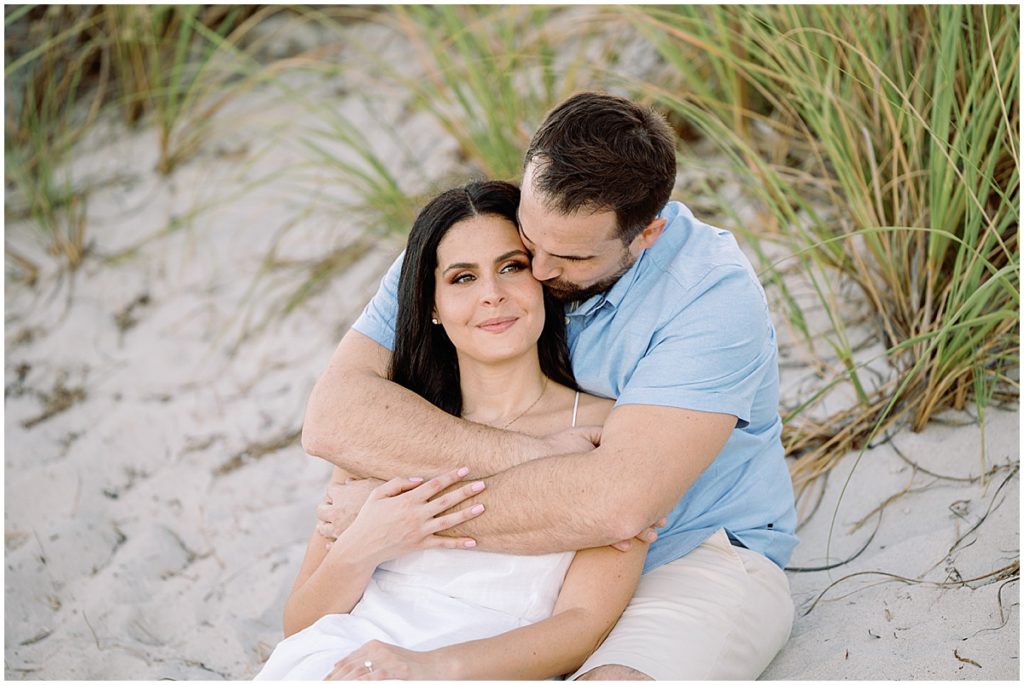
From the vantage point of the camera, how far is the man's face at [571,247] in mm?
2361

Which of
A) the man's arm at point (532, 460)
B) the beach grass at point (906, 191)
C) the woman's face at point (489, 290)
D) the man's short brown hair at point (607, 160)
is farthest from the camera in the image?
the beach grass at point (906, 191)

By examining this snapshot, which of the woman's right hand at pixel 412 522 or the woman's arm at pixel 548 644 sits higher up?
the woman's right hand at pixel 412 522

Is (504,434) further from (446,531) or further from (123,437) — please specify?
(123,437)

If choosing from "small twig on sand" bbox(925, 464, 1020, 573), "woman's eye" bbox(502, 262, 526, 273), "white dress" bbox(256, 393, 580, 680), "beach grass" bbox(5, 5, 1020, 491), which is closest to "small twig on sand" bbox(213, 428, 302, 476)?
"beach grass" bbox(5, 5, 1020, 491)

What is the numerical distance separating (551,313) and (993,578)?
1152 mm

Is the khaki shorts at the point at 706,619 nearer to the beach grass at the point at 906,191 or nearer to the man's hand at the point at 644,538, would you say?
the man's hand at the point at 644,538

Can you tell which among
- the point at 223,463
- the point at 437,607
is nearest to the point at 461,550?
the point at 437,607

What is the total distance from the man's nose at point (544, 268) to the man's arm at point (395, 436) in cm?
34

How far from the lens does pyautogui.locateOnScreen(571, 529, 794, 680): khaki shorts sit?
229 centimetres

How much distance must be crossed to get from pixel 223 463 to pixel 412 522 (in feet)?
6.12

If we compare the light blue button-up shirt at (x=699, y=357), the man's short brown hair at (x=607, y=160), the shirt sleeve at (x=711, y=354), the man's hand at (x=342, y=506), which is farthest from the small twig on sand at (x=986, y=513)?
the man's hand at (x=342, y=506)

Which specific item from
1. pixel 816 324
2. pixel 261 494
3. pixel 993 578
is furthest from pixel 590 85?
pixel 993 578

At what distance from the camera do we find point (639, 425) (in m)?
2.27

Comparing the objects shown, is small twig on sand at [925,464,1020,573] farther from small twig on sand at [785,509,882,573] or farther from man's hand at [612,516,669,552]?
man's hand at [612,516,669,552]
